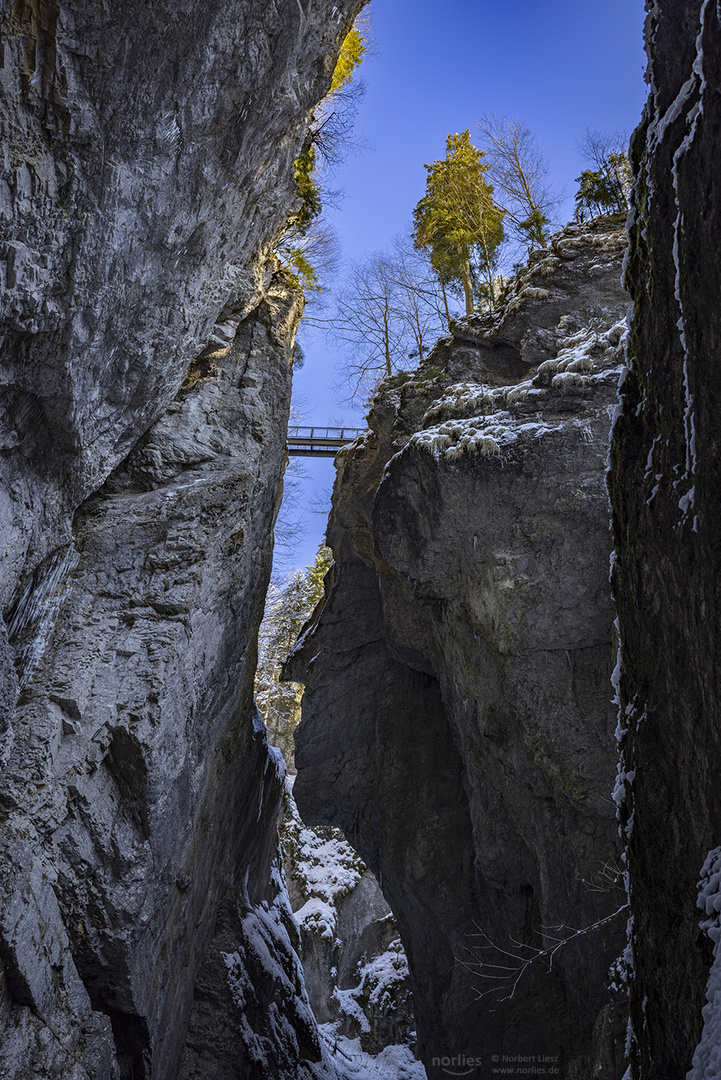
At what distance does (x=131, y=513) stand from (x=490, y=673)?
20.6 feet

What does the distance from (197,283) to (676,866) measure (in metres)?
7.67

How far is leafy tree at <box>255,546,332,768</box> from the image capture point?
25.5m

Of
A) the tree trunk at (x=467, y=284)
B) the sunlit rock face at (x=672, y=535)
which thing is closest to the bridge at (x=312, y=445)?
the tree trunk at (x=467, y=284)

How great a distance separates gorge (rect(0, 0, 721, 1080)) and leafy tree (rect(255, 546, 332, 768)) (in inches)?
399

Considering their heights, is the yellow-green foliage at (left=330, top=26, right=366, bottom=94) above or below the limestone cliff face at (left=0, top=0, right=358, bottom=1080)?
above

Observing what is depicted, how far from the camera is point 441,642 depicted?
507 inches

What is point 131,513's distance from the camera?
26.6 ft

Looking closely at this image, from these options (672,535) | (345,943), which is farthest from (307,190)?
(345,943)

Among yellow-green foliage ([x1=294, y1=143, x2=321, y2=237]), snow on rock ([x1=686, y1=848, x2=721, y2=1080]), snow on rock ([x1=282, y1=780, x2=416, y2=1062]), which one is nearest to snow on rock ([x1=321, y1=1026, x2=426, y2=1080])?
snow on rock ([x1=282, y1=780, x2=416, y2=1062])

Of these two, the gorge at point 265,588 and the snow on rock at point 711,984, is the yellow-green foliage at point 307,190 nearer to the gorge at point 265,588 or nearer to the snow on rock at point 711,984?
the gorge at point 265,588

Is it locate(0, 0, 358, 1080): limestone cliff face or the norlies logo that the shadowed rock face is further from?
the norlies logo

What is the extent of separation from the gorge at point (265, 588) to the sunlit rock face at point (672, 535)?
0.09 feet

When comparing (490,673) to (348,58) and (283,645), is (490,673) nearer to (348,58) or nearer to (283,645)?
(348,58)

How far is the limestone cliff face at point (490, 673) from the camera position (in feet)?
34.1
